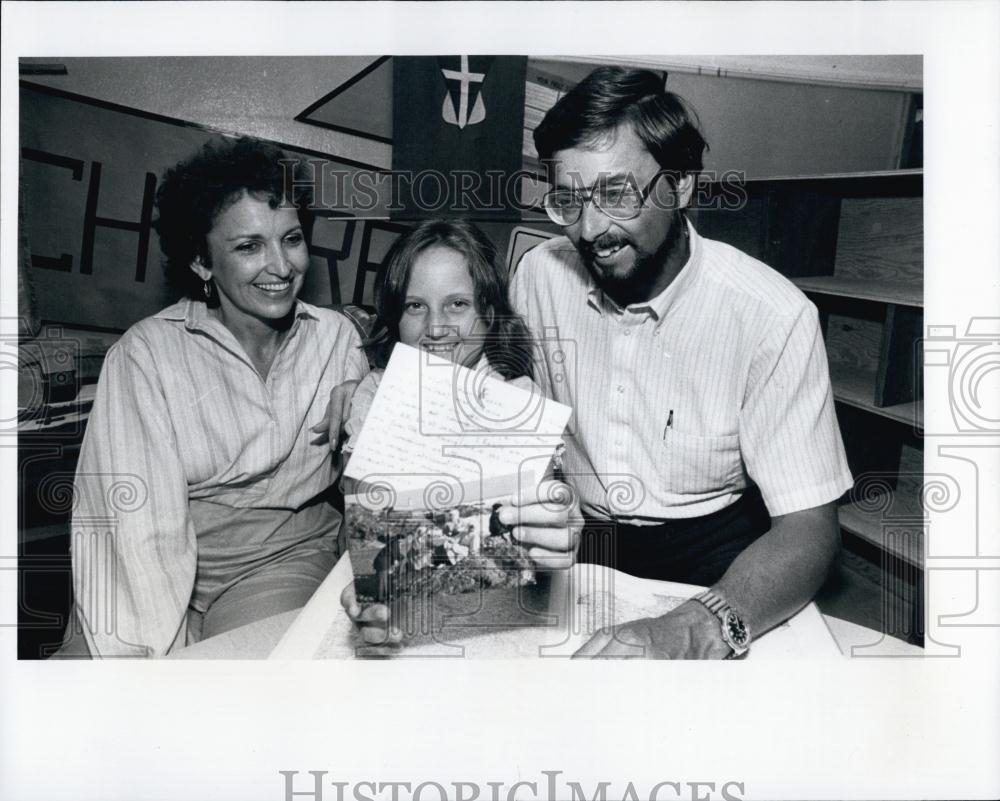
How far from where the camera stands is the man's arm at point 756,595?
1564 mm

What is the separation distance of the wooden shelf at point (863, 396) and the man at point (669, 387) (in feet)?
0.12

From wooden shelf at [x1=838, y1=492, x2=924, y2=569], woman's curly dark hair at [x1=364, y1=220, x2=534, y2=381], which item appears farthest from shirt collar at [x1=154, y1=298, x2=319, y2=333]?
wooden shelf at [x1=838, y1=492, x2=924, y2=569]

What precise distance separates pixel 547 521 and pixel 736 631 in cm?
36

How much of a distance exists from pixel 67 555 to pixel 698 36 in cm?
140

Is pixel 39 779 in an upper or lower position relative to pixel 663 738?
lower

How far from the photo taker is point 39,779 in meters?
1.64

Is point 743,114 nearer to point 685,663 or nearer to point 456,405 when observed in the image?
point 456,405

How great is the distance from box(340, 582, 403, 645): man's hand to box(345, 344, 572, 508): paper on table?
0.18 metres

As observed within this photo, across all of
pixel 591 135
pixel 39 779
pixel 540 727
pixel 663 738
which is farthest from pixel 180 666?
pixel 591 135

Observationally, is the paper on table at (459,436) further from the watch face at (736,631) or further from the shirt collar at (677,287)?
the watch face at (736,631)

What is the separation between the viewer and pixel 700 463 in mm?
1601

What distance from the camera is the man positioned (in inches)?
62.0

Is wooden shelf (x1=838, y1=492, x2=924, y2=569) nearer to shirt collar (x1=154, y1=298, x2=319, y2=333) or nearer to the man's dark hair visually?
the man's dark hair
